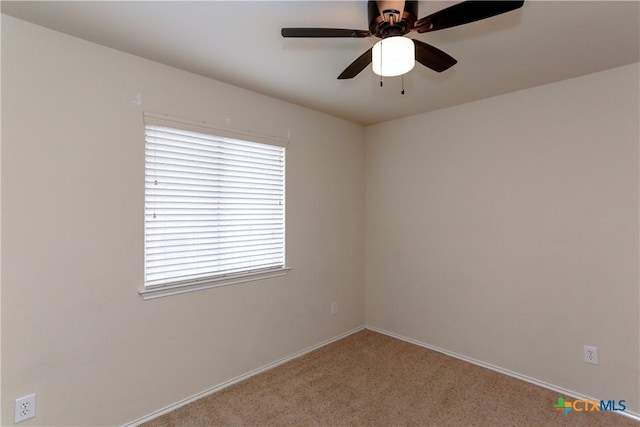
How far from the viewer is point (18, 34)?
5.65ft

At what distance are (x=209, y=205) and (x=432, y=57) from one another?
1.83 m

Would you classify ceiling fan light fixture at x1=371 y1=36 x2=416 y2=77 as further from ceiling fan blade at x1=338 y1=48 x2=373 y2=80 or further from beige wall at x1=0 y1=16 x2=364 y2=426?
beige wall at x1=0 y1=16 x2=364 y2=426

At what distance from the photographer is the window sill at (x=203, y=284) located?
2193 mm

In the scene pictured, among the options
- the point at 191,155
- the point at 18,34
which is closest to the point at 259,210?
the point at 191,155

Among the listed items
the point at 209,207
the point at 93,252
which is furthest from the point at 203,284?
the point at 93,252

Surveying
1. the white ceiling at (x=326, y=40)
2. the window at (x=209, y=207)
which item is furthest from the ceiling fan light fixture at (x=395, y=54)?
the window at (x=209, y=207)

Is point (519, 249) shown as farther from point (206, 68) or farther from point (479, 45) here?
point (206, 68)

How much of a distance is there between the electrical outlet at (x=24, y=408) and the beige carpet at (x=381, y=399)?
639 millimetres

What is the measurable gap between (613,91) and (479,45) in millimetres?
1167

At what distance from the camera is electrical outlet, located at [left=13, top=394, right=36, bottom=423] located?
1.72 m

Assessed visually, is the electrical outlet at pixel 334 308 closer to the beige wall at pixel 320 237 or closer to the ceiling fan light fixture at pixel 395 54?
the beige wall at pixel 320 237

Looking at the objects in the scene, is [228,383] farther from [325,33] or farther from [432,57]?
[432,57]

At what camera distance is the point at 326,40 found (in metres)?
1.93

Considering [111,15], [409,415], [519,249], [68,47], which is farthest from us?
[519,249]
